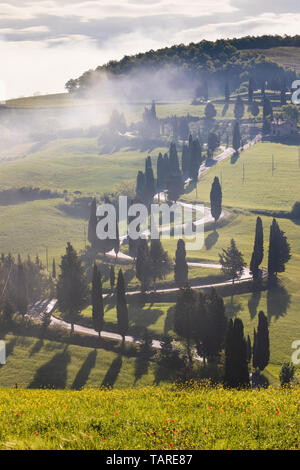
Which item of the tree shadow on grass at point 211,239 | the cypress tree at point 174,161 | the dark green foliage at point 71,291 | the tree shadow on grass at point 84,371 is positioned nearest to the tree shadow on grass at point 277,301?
the tree shadow on grass at point 211,239

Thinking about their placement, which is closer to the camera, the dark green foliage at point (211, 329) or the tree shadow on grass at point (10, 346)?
the dark green foliage at point (211, 329)

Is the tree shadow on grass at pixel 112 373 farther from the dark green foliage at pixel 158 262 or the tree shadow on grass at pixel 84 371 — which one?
the dark green foliage at pixel 158 262

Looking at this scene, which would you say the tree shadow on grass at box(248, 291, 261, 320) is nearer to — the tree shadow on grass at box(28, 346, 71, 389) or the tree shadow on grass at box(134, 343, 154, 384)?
the tree shadow on grass at box(134, 343, 154, 384)

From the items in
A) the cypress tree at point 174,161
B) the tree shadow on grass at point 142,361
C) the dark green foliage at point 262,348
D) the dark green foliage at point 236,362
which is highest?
the cypress tree at point 174,161

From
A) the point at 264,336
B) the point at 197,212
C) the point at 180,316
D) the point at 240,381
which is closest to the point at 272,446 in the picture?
the point at 240,381

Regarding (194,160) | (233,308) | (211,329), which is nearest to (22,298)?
(211,329)

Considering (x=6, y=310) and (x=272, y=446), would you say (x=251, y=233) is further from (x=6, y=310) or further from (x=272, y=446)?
(x=272, y=446)
